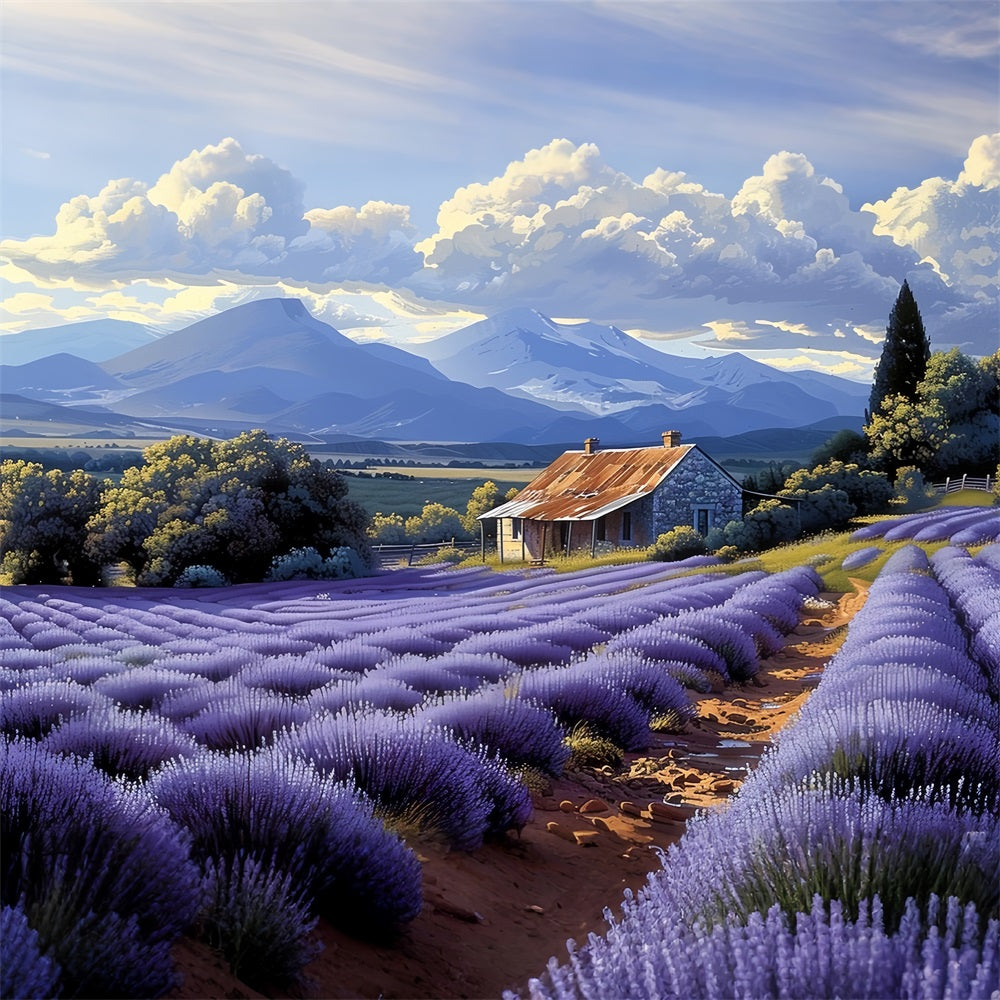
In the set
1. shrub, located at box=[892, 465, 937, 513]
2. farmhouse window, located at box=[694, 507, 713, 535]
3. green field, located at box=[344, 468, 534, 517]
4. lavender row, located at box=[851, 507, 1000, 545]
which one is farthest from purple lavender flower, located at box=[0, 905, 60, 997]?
green field, located at box=[344, 468, 534, 517]

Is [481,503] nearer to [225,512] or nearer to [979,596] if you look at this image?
[225,512]

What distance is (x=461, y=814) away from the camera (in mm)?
4402

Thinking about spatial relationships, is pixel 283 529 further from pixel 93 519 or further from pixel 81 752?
pixel 81 752

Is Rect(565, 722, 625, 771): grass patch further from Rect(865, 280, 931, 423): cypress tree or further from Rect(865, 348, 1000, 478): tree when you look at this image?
Rect(865, 280, 931, 423): cypress tree

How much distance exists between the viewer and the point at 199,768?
3549mm

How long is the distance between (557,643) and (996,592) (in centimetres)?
500

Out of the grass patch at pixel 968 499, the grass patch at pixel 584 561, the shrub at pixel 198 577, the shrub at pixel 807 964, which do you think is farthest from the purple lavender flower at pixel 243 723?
the grass patch at pixel 968 499

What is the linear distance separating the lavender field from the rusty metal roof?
1702 centimetres

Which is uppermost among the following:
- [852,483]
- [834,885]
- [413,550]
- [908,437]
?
[908,437]

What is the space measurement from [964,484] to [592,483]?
13.8m

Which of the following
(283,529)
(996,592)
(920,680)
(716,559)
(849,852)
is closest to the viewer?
(849,852)

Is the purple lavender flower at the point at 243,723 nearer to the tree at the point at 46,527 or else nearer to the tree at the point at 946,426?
the tree at the point at 46,527

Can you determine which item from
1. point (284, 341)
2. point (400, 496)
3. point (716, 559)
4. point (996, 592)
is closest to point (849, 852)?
point (996, 592)

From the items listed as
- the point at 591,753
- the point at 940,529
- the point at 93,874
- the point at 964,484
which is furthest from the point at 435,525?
the point at 93,874
